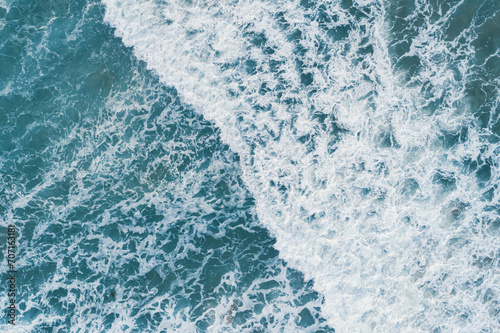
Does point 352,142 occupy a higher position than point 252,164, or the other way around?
point 352,142

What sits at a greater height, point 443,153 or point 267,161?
point 443,153

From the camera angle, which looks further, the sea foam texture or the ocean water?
the ocean water

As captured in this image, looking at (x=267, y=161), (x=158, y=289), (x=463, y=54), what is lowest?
(x=158, y=289)

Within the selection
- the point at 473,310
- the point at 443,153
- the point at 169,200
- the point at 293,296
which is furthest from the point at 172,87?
the point at 473,310

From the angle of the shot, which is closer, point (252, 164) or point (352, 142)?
point (352, 142)

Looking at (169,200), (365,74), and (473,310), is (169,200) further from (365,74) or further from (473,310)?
(473,310)
